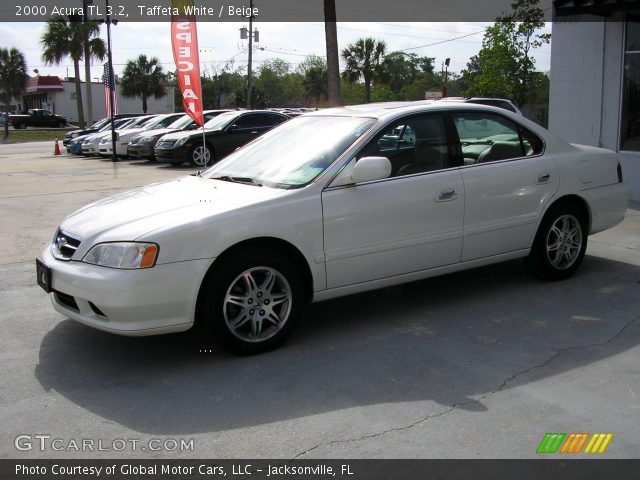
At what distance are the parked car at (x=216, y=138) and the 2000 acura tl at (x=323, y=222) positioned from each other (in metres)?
12.4

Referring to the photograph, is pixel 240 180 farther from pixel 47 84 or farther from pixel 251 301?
pixel 47 84

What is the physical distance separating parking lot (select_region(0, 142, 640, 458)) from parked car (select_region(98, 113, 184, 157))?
55.0 ft

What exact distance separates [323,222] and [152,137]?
657 inches

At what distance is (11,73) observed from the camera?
54.1 m

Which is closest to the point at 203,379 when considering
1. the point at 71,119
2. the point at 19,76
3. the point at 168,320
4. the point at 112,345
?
the point at 168,320

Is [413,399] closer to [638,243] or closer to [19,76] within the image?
[638,243]

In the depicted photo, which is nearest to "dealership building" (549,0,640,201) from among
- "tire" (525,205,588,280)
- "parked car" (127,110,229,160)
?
"tire" (525,205,588,280)

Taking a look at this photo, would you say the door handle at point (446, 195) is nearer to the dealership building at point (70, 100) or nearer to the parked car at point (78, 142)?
the parked car at point (78, 142)

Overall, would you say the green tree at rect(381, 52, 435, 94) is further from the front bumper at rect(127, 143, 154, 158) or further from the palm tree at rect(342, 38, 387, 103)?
the front bumper at rect(127, 143, 154, 158)

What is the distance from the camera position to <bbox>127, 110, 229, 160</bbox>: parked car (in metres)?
19.8

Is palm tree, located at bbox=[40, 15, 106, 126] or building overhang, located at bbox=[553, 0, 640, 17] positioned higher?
palm tree, located at bbox=[40, 15, 106, 126]

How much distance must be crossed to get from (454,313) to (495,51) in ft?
68.4

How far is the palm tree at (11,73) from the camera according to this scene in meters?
53.8

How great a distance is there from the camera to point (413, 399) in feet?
12.3
